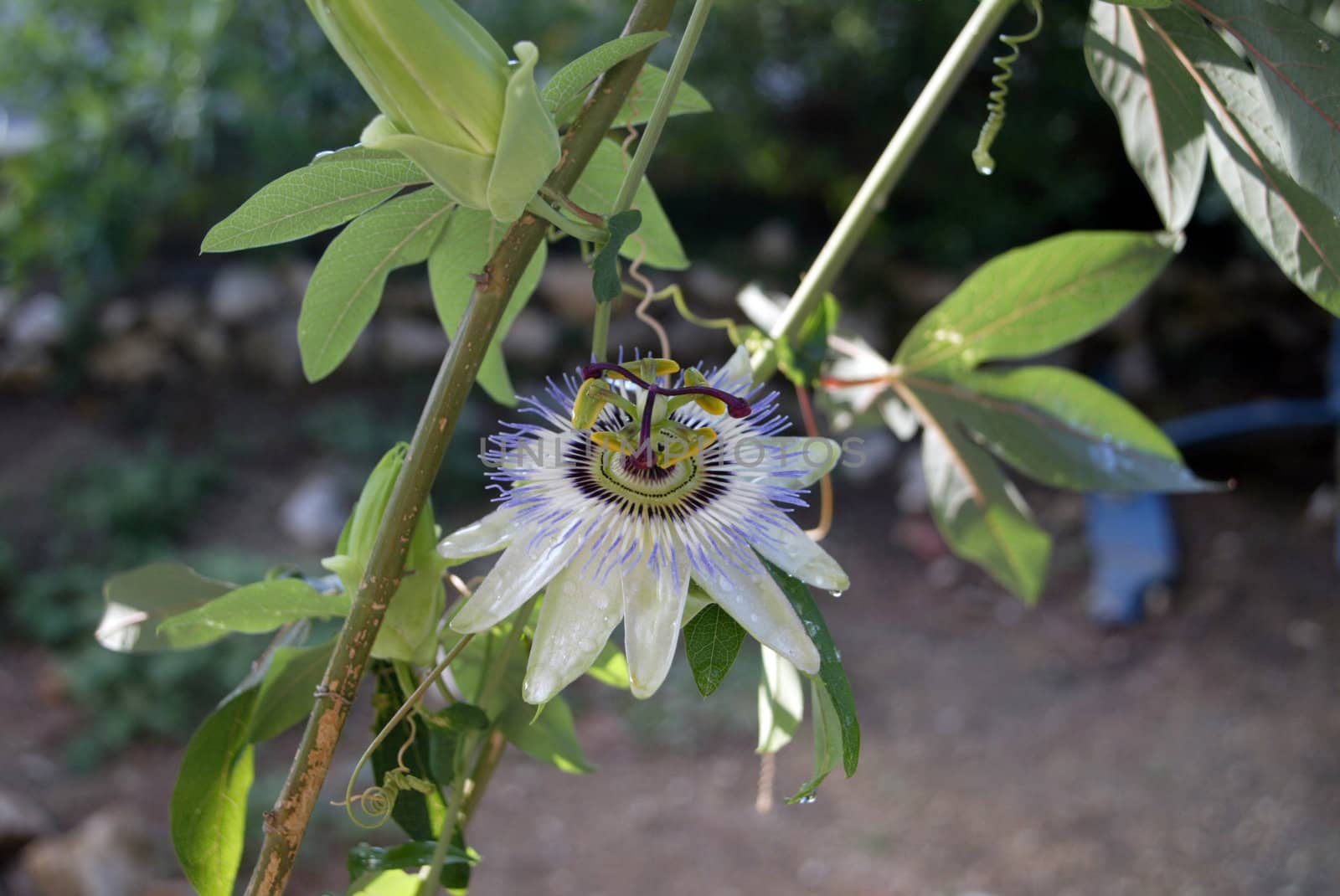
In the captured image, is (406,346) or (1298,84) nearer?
(1298,84)

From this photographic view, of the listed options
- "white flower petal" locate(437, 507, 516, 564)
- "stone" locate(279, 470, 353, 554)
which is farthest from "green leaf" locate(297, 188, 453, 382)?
"stone" locate(279, 470, 353, 554)

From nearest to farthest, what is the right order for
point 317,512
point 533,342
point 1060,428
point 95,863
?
1. point 1060,428
2. point 95,863
3. point 317,512
4. point 533,342

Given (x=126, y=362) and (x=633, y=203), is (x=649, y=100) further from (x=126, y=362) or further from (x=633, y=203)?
(x=126, y=362)

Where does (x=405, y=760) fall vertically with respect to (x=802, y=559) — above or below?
below

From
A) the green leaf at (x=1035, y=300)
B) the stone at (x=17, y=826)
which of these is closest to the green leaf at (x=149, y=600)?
→ the green leaf at (x=1035, y=300)

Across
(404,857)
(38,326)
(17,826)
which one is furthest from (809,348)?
(38,326)

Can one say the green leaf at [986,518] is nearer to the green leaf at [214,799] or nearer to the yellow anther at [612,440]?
the yellow anther at [612,440]

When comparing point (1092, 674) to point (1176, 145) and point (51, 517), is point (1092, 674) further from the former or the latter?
point (51, 517)
